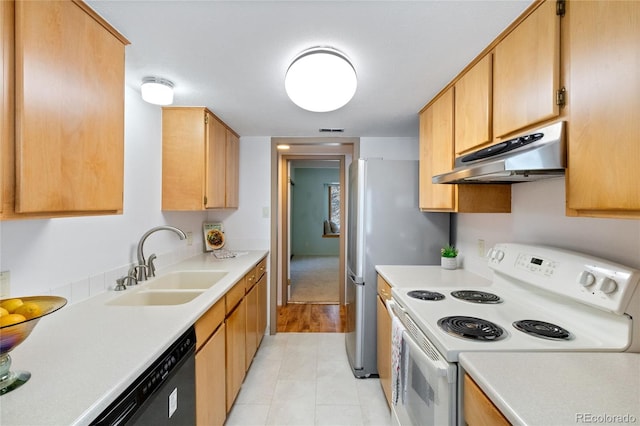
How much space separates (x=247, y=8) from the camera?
43.4 inches

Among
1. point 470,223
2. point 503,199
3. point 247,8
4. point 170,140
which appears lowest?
point 470,223

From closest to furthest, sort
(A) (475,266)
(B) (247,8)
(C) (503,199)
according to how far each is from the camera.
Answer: (B) (247,8)
(C) (503,199)
(A) (475,266)

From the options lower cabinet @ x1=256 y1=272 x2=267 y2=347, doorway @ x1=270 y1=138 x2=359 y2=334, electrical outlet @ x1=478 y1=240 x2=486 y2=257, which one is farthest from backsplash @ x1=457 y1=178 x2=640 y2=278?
lower cabinet @ x1=256 y1=272 x2=267 y2=347

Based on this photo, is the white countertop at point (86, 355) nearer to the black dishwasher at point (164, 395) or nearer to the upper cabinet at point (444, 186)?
the black dishwasher at point (164, 395)

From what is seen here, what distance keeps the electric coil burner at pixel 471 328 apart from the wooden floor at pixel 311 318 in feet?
7.08

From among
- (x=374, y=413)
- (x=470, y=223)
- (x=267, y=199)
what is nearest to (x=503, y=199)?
(x=470, y=223)

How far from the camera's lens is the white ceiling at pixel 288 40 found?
3.61 ft

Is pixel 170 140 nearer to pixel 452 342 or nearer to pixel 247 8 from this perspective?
pixel 247 8

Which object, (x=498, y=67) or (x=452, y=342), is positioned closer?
(x=452, y=342)

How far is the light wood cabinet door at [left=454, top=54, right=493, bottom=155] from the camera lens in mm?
1387

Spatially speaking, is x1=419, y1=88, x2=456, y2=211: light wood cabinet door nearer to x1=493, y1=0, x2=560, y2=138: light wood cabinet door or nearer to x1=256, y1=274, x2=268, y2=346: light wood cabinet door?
x1=493, y1=0, x2=560, y2=138: light wood cabinet door

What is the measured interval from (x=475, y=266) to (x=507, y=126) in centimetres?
112

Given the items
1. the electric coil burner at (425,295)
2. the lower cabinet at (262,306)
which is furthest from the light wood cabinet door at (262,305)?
the electric coil burner at (425,295)

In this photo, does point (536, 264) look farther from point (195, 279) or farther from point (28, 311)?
point (195, 279)
